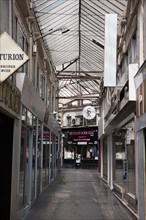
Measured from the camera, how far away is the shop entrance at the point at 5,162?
28.2ft

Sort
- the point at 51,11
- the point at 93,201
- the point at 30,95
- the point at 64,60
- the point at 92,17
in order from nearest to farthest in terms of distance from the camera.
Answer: the point at 30,95, the point at 93,201, the point at 51,11, the point at 92,17, the point at 64,60

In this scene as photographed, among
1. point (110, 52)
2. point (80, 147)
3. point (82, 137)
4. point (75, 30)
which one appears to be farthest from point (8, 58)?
point (80, 147)

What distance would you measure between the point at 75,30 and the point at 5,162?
34.0 ft


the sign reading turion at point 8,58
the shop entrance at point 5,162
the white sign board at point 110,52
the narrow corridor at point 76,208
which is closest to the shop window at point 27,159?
the narrow corridor at point 76,208

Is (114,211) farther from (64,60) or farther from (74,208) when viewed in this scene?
(64,60)

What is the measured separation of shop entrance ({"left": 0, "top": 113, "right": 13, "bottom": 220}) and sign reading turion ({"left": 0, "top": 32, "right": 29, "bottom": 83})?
3007mm

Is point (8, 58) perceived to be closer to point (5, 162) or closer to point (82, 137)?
point (5, 162)

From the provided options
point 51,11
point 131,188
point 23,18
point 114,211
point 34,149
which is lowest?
point 114,211

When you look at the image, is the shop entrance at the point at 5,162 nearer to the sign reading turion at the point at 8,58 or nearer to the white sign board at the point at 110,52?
the sign reading turion at the point at 8,58

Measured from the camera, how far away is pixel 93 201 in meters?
13.3

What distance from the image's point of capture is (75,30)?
17.6 m

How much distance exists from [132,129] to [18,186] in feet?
13.0

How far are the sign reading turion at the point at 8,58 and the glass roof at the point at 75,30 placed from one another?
25.9 ft

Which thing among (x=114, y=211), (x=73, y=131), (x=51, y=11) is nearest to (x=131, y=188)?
(x=114, y=211)
